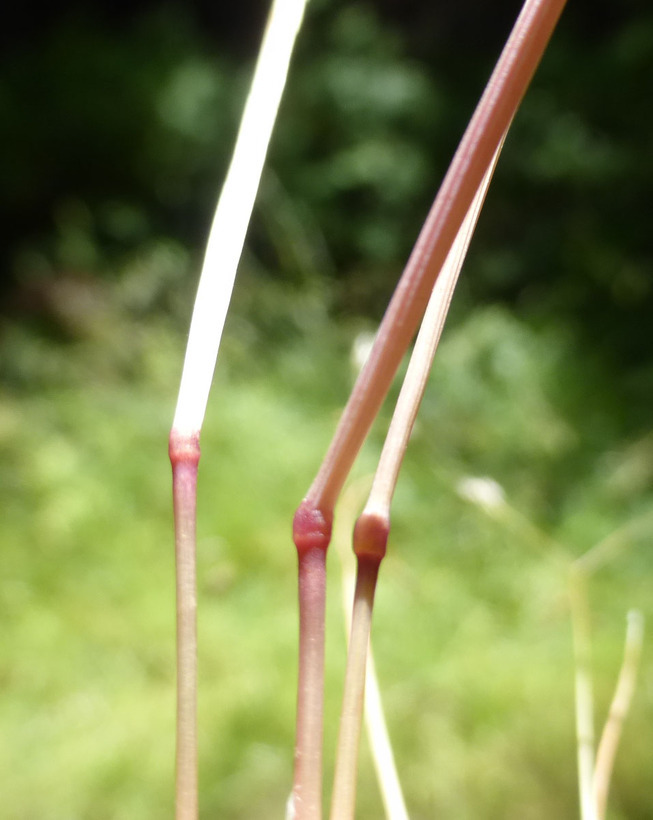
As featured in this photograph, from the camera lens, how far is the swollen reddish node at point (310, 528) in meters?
0.11

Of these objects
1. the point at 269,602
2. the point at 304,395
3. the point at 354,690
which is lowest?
the point at 354,690

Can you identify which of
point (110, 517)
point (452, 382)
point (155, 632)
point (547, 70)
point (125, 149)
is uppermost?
point (125, 149)

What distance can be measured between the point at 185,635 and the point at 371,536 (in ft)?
0.10

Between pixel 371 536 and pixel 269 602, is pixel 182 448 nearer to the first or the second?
pixel 371 536

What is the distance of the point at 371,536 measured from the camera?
0.38 ft

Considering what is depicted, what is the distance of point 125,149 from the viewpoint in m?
1.14

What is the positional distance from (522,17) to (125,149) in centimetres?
114

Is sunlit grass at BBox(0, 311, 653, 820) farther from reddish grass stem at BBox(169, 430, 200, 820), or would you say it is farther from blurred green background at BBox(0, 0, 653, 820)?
reddish grass stem at BBox(169, 430, 200, 820)

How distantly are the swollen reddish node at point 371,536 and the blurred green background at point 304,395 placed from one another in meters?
0.14

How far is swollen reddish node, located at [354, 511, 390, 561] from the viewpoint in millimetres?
116

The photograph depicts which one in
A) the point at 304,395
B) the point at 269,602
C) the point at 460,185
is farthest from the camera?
the point at 304,395

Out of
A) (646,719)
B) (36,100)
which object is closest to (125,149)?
(36,100)

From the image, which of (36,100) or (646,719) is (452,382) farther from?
(36,100)

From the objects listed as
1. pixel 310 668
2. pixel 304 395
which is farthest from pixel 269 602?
pixel 310 668
